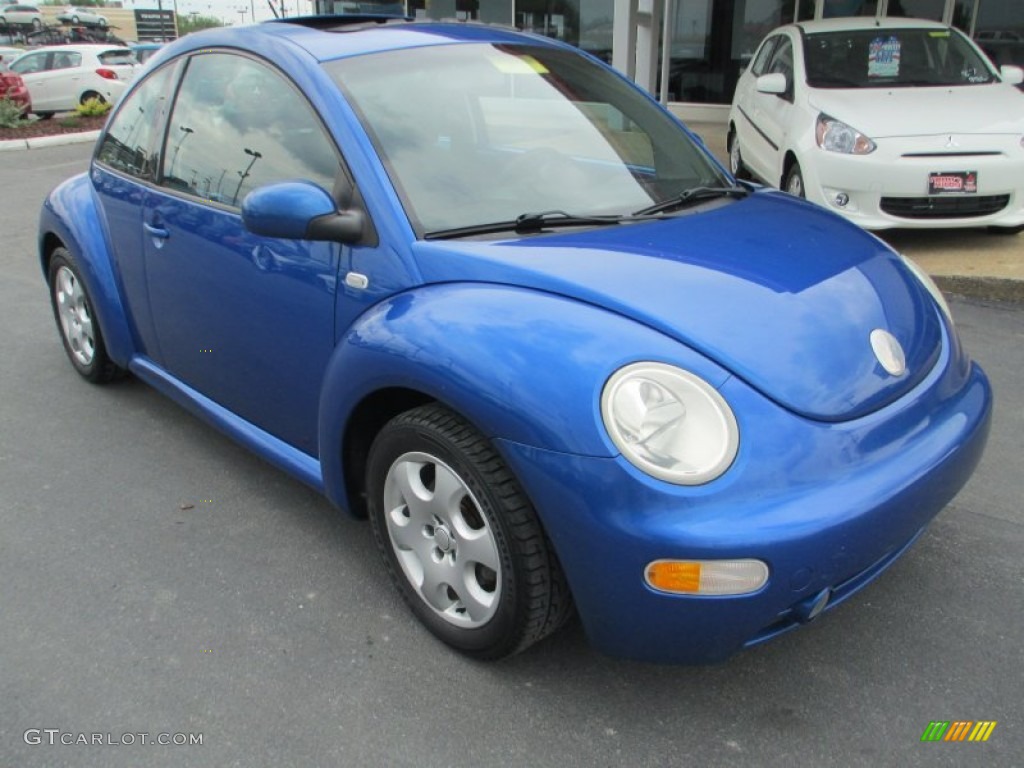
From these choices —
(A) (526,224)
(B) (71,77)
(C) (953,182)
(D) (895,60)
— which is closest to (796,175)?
(C) (953,182)

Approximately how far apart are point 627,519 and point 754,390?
0.42 meters

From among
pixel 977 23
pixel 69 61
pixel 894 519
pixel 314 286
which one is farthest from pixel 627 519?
pixel 69 61

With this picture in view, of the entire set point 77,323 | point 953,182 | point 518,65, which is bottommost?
point 77,323

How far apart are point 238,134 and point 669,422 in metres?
1.91

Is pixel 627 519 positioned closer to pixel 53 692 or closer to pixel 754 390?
pixel 754 390

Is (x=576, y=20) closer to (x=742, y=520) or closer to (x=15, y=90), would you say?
(x=15, y=90)

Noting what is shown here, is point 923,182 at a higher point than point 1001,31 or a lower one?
lower

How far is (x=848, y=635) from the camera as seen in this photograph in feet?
8.02

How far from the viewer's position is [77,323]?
4234 mm

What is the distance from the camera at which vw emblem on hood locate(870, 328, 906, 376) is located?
2.18 meters

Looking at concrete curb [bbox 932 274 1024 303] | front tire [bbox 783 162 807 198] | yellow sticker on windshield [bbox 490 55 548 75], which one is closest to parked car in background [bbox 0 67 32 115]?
front tire [bbox 783 162 807 198]

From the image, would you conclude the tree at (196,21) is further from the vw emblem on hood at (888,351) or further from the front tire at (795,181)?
the vw emblem on hood at (888,351)

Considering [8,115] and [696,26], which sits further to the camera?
[8,115]

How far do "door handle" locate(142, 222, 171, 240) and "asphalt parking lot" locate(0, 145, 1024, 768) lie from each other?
96cm
